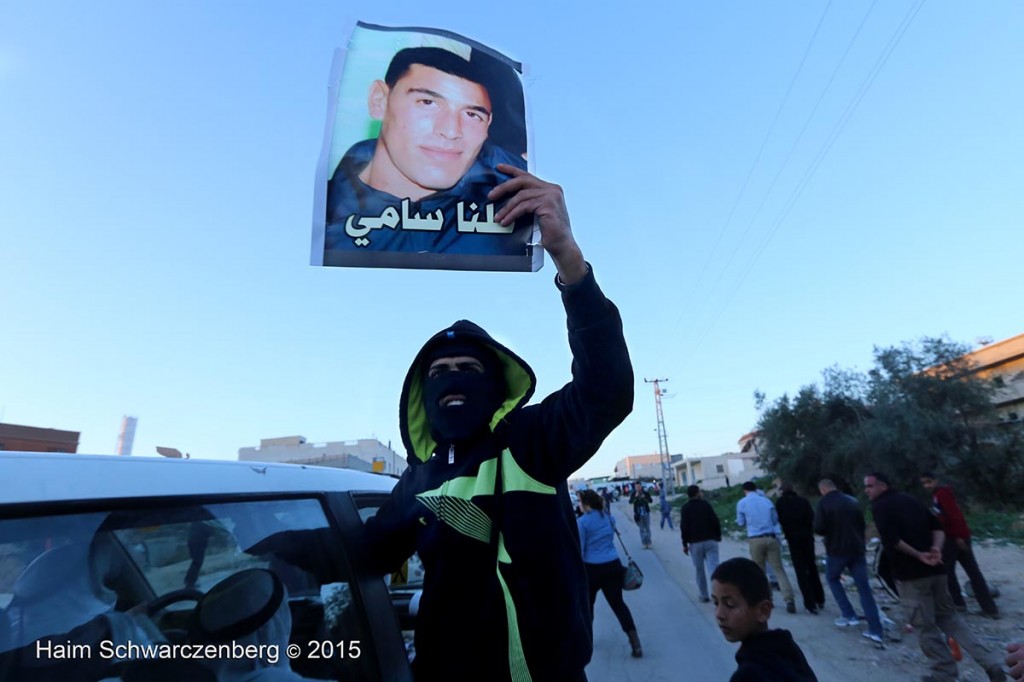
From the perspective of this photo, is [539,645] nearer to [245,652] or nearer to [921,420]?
[245,652]

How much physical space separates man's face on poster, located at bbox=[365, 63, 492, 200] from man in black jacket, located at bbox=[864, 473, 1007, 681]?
5.66 m

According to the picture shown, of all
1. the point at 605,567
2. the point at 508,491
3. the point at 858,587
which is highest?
the point at 508,491

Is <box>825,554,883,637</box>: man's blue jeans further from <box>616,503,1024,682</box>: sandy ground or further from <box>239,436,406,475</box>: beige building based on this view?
Answer: <box>239,436,406,475</box>: beige building

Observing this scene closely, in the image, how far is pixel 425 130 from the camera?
1.76m

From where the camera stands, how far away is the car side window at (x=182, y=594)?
1190 mm

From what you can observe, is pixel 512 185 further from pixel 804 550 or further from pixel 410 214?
pixel 804 550

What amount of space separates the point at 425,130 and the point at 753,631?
2472mm

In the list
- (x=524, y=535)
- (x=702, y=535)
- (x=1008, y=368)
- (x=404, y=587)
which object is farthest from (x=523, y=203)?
(x=1008, y=368)

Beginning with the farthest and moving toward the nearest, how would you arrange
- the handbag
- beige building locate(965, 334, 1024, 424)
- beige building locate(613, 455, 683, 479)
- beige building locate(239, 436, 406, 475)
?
beige building locate(613, 455, 683, 479)
beige building locate(239, 436, 406, 475)
beige building locate(965, 334, 1024, 424)
the handbag

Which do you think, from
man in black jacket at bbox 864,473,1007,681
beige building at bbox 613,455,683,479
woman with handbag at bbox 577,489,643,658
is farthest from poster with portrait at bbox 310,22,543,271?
beige building at bbox 613,455,683,479

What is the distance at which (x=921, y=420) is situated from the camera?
22.6 metres

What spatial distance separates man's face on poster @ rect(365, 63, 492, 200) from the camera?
174cm

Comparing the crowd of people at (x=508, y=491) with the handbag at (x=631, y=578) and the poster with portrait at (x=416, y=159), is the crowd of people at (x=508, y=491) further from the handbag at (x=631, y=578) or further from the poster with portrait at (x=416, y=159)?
the handbag at (x=631, y=578)

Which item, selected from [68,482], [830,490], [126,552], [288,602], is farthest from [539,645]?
[830,490]
